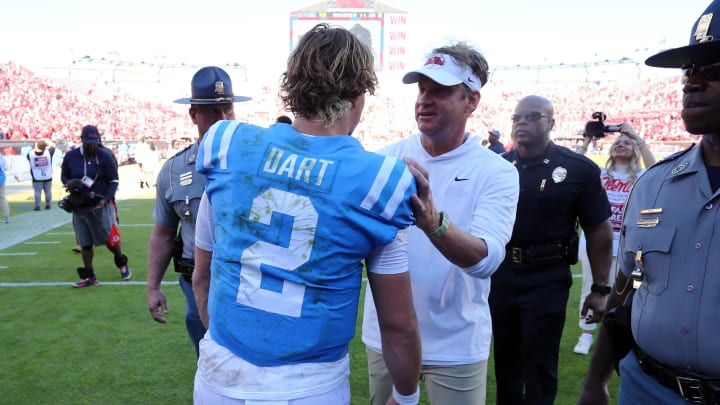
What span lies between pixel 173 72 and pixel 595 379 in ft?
263

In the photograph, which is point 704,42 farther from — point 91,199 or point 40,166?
point 40,166

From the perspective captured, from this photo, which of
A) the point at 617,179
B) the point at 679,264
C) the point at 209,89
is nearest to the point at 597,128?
the point at 617,179

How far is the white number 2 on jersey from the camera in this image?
1.44 metres

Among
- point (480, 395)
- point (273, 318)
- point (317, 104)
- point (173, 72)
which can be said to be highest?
point (173, 72)

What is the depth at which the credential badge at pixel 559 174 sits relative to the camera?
3.59 m

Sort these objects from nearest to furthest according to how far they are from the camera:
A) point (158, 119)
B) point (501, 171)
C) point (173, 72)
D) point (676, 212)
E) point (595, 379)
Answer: point (676, 212), point (595, 379), point (501, 171), point (158, 119), point (173, 72)

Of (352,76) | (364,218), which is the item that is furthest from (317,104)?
(364,218)

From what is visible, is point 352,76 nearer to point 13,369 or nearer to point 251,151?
point 251,151

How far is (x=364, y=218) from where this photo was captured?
4.69 feet

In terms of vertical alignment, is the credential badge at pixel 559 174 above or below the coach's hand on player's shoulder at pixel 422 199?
below

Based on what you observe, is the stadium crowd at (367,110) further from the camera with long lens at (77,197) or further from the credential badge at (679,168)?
the credential badge at (679,168)

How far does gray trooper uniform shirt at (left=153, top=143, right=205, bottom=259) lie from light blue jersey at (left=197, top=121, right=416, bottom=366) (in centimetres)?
156

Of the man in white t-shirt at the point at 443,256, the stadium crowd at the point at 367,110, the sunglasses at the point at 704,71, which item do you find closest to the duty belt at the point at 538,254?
the man in white t-shirt at the point at 443,256

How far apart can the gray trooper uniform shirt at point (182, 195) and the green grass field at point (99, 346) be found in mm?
1551
